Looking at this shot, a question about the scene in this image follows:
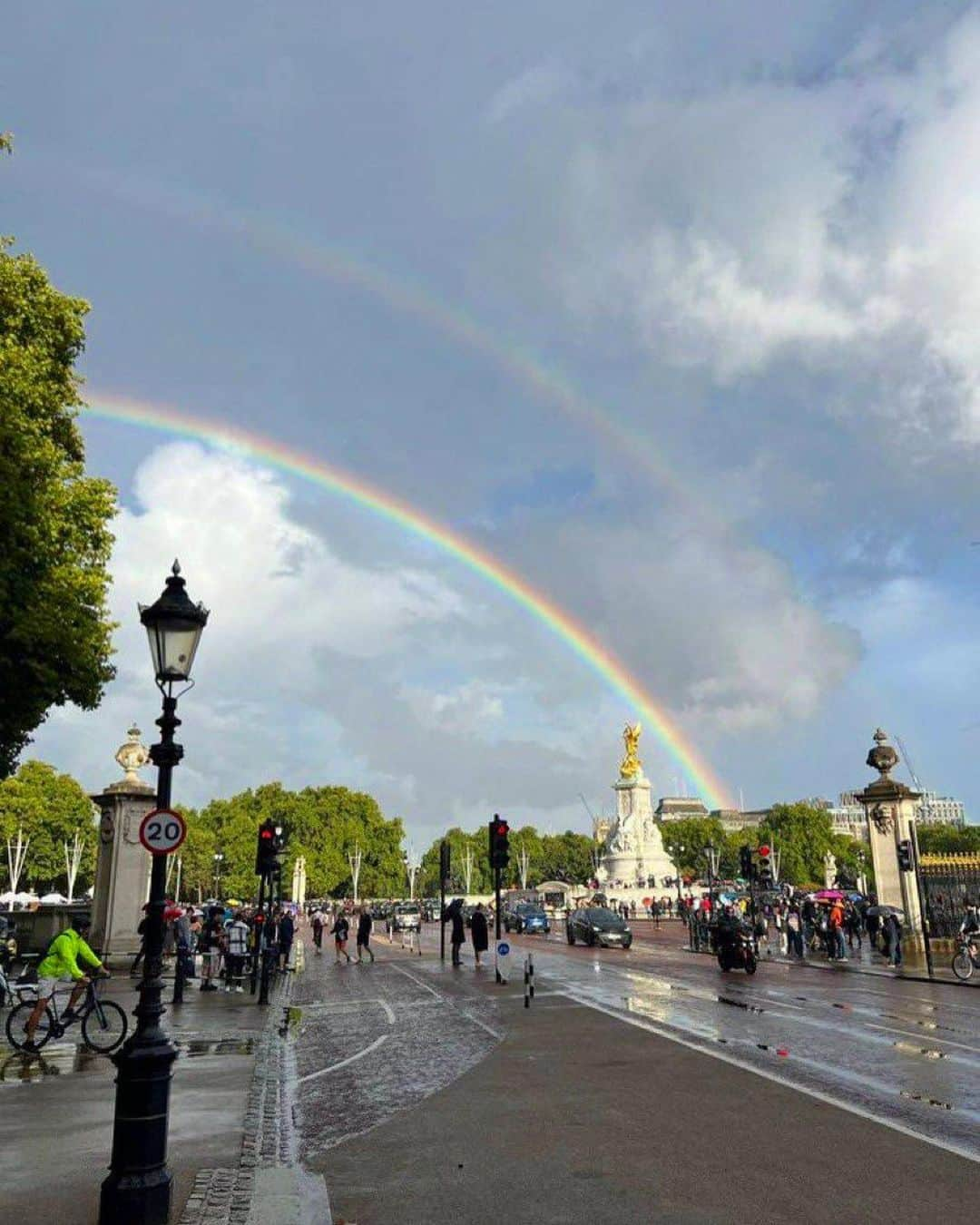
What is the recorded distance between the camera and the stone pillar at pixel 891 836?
31422 millimetres

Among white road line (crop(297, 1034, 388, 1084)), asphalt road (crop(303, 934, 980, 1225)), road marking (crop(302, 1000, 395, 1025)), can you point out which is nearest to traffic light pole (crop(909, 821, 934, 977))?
asphalt road (crop(303, 934, 980, 1225))

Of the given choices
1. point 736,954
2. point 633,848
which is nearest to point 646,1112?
point 736,954

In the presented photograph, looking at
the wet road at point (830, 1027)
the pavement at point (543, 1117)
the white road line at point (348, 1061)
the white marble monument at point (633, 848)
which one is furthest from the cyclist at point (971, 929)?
the white marble monument at point (633, 848)

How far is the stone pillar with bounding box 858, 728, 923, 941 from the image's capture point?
31.4 m

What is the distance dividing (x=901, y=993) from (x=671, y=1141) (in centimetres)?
1458

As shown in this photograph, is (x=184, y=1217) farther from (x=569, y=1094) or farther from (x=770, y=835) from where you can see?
(x=770, y=835)

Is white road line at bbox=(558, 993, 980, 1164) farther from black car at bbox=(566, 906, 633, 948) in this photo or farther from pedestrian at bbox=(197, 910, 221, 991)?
black car at bbox=(566, 906, 633, 948)

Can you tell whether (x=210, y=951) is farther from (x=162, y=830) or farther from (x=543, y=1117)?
(x=162, y=830)

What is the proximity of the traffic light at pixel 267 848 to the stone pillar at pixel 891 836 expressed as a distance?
18.6 metres

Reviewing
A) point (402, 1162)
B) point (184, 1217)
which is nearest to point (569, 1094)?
point (402, 1162)

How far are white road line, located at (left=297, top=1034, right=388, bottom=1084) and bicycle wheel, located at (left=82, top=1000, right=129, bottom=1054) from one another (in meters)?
3.16

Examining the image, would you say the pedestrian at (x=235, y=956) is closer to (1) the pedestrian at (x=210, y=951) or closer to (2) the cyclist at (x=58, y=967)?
(1) the pedestrian at (x=210, y=951)

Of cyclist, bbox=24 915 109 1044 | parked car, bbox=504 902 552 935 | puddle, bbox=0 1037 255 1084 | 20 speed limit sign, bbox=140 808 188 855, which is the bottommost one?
parked car, bbox=504 902 552 935

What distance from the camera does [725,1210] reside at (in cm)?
619
